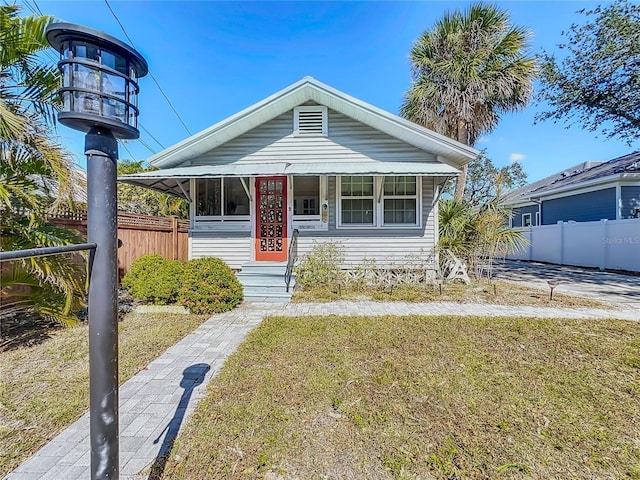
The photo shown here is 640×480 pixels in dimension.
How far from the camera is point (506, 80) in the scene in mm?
11312

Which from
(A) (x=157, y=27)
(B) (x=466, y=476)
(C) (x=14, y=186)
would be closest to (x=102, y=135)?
(B) (x=466, y=476)

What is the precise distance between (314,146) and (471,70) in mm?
7260

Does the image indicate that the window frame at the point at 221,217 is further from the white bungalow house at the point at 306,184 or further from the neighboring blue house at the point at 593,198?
the neighboring blue house at the point at 593,198

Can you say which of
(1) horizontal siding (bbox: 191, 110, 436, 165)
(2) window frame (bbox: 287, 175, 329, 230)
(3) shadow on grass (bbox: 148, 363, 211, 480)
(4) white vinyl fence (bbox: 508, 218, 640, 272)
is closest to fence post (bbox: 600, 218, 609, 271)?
(4) white vinyl fence (bbox: 508, 218, 640, 272)

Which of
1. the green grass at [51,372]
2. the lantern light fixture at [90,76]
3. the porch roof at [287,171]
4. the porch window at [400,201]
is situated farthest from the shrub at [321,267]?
the lantern light fixture at [90,76]

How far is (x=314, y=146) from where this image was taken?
9125mm

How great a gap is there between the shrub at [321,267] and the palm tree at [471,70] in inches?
245

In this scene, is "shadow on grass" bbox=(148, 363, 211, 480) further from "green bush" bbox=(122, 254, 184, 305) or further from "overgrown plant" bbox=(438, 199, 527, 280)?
"overgrown plant" bbox=(438, 199, 527, 280)

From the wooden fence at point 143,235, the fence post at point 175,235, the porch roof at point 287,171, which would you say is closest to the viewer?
the wooden fence at point 143,235

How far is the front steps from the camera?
7.22m

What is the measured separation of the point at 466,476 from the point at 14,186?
18.6 ft

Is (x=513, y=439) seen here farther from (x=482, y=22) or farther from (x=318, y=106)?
(x=482, y=22)

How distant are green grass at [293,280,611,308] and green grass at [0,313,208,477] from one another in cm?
293

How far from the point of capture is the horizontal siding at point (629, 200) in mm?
13883
